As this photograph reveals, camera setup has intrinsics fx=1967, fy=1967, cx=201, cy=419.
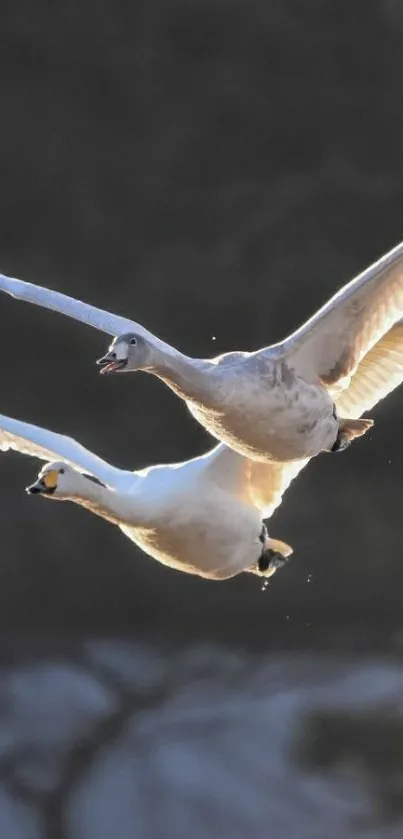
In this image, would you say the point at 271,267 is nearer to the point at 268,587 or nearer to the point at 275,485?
the point at 268,587

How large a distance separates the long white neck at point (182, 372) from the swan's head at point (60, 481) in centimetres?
36

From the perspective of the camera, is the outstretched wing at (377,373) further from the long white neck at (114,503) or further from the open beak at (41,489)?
the open beak at (41,489)

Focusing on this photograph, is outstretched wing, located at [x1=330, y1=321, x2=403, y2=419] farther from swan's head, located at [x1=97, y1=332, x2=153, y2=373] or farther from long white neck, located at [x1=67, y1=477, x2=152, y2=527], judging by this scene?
swan's head, located at [x1=97, y1=332, x2=153, y2=373]

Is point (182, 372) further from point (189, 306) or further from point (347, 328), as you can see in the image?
point (189, 306)

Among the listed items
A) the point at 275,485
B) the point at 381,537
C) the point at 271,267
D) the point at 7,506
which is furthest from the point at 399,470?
the point at 275,485

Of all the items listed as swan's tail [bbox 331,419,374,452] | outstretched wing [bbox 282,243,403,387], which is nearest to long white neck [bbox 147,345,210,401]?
outstretched wing [bbox 282,243,403,387]

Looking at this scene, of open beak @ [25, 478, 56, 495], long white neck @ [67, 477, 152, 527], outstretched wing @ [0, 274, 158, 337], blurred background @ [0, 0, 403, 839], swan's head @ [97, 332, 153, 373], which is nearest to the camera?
swan's head @ [97, 332, 153, 373]

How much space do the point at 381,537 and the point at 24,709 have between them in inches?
59.6

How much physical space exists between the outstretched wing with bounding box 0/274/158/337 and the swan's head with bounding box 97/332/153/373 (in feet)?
0.11

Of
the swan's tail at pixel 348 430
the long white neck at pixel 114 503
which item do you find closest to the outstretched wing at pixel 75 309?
the long white neck at pixel 114 503

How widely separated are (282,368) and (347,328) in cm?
22

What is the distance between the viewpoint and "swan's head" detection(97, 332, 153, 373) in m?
4.11

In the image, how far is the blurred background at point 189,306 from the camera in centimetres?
745

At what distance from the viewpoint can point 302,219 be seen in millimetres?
7602
